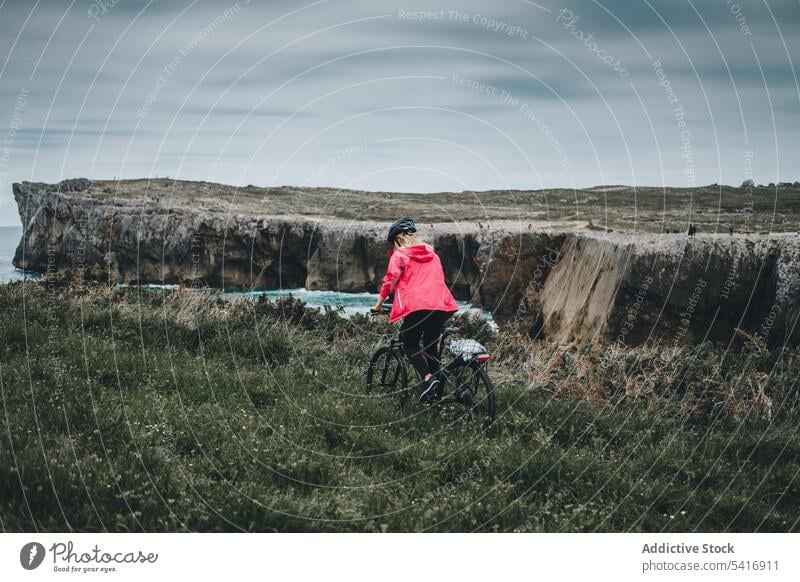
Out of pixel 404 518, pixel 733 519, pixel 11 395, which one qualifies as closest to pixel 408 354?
pixel 404 518

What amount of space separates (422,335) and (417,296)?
624 millimetres

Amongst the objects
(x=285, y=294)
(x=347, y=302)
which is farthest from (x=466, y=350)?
A: (x=347, y=302)

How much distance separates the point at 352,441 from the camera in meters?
7.02

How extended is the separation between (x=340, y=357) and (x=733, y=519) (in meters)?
6.80

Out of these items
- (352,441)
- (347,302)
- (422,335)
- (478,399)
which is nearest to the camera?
(352,441)

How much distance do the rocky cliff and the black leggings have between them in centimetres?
570

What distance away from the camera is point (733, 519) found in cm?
591

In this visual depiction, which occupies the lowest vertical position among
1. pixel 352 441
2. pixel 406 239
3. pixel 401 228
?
pixel 352 441

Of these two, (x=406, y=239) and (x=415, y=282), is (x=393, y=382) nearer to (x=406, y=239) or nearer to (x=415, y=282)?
(x=415, y=282)

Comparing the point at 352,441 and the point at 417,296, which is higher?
the point at 417,296

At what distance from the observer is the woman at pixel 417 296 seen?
24.1 ft

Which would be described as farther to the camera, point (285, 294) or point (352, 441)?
point (285, 294)
